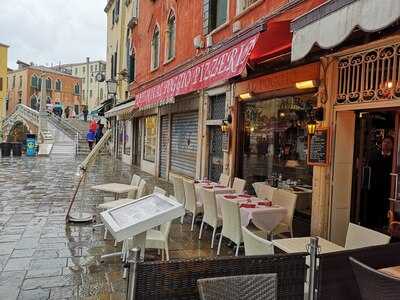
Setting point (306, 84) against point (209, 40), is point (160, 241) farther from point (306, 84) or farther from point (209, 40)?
point (209, 40)

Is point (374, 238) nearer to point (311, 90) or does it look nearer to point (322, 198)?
point (322, 198)

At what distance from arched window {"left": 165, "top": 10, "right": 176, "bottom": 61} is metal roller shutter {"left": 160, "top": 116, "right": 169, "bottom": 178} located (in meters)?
2.50

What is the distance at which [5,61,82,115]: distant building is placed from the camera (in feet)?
214

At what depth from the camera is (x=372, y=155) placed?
7156 mm

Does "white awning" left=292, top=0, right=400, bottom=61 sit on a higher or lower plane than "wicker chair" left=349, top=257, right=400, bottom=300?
higher

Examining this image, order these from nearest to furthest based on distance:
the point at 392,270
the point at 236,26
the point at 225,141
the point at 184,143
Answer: the point at 392,270
the point at 236,26
the point at 225,141
the point at 184,143

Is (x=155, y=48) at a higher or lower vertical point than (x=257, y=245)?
higher

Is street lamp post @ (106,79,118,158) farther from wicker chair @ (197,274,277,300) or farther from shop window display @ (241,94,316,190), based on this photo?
wicker chair @ (197,274,277,300)

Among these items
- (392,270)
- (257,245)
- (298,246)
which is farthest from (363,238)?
(257,245)

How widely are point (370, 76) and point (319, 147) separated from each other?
1.40 metres

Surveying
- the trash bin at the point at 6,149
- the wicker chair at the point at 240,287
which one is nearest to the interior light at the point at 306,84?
the wicker chair at the point at 240,287

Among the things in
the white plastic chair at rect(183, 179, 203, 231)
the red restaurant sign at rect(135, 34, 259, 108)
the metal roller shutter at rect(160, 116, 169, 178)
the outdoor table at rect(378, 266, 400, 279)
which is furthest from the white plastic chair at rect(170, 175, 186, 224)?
the metal roller shutter at rect(160, 116, 169, 178)

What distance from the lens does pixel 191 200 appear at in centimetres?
802

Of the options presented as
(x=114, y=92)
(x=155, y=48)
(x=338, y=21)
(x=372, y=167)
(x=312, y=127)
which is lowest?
(x=372, y=167)
